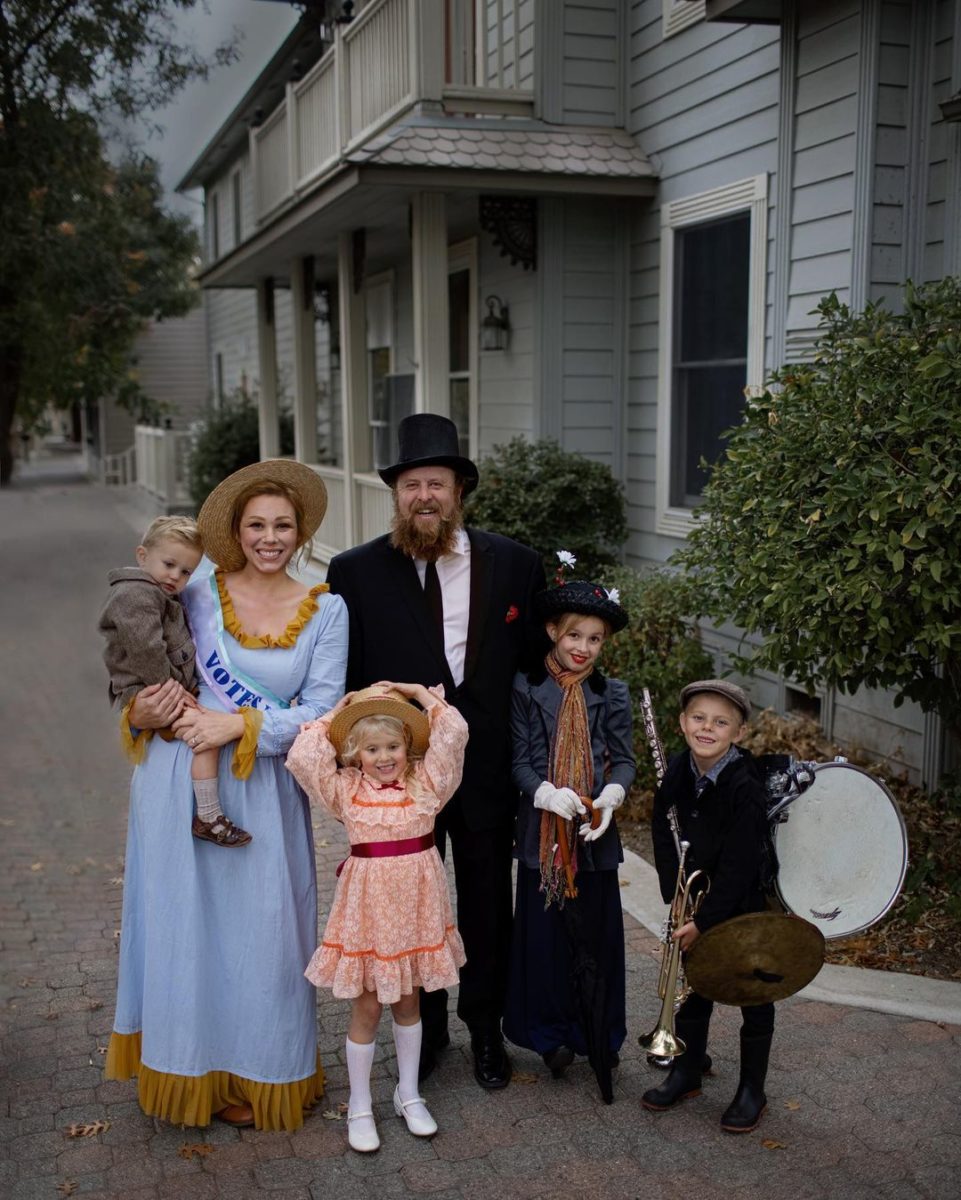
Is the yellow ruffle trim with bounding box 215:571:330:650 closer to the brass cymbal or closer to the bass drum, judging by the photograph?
the brass cymbal

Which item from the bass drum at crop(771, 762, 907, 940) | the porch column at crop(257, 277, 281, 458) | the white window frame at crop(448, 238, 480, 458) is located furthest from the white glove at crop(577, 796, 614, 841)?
the porch column at crop(257, 277, 281, 458)

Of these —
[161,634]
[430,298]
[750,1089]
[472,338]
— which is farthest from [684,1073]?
[472,338]


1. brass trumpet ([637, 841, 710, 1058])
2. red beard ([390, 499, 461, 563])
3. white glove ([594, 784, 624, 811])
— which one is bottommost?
brass trumpet ([637, 841, 710, 1058])

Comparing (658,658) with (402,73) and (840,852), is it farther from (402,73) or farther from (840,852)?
(402,73)

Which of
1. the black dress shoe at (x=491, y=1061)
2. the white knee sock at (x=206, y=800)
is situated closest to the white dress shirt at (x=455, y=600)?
the white knee sock at (x=206, y=800)

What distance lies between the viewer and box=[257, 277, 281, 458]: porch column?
49.2ft

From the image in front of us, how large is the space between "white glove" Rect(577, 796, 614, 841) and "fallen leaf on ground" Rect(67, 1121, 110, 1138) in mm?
1673

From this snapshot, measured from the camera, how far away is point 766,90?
7.40m

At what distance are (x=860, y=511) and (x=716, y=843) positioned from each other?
1.47 m

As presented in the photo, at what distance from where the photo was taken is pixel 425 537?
3.79 meters

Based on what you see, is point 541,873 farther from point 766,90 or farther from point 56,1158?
point 766,90

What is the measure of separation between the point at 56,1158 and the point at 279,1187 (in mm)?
677

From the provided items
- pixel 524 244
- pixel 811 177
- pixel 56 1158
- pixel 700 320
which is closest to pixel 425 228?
pixel 524 244

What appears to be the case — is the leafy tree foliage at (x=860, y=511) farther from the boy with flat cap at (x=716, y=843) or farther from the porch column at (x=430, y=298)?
the porch column at (x=430, y=298)
